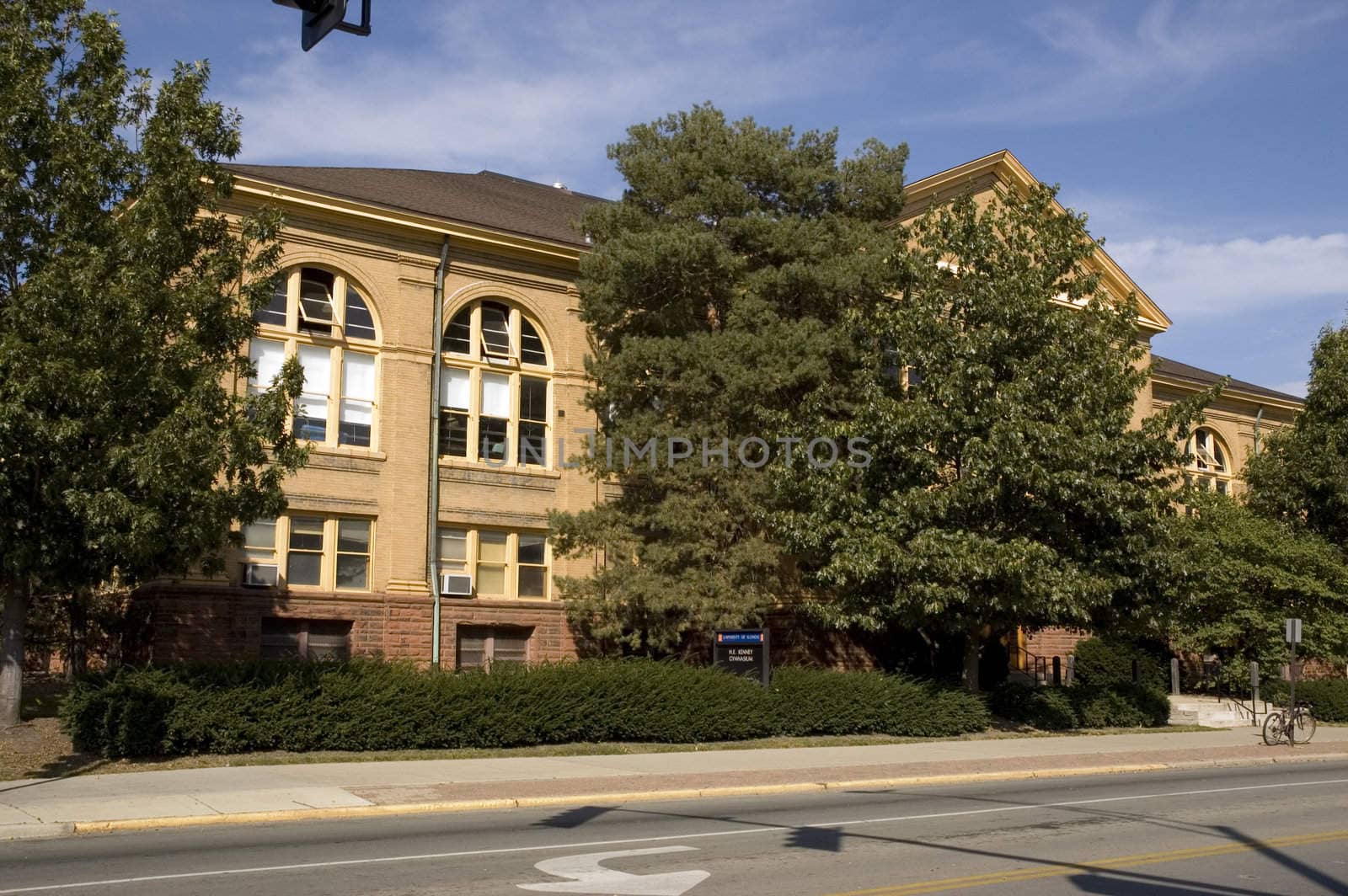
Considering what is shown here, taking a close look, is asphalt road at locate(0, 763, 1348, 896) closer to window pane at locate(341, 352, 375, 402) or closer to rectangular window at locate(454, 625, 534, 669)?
rectangular window at locate(454, 625, 534, 669)

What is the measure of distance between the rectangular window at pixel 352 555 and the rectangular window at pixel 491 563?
2.78m

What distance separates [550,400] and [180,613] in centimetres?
1023

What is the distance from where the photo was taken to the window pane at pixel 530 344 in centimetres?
3253

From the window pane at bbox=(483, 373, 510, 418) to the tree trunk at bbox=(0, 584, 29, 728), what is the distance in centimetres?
1317

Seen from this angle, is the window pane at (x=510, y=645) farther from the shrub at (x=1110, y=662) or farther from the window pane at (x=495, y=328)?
the shrub at (x=1110, y=662)

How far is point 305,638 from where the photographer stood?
28484mm

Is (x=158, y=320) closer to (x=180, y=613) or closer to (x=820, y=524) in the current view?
(x=180, y=613)

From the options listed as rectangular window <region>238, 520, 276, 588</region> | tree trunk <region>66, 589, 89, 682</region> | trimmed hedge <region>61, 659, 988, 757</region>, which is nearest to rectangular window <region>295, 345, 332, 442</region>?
rectangular window <region>238, 520, 276, 588</region>

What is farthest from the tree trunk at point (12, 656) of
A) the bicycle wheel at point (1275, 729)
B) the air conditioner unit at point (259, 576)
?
the bicycle wheel at point (1275, 729)

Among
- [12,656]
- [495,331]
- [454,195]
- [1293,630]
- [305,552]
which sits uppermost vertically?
[454,195]

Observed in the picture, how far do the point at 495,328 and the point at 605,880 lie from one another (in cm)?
2340

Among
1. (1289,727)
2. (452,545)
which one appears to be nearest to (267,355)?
(452,545)

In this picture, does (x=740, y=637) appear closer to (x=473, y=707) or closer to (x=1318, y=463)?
(x=473, y=707)

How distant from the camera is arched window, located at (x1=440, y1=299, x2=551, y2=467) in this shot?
3130cm
